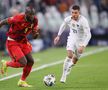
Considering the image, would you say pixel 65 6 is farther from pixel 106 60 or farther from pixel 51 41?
pixel 106 60

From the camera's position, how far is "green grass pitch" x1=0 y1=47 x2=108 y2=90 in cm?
1575

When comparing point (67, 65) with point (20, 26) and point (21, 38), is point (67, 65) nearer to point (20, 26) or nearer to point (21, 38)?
point (21, 38)

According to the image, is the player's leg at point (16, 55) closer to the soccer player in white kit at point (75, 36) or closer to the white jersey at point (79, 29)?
the soccer player in white kit at point (75, 36)

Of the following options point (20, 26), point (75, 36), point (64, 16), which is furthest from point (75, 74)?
point (64, 16)

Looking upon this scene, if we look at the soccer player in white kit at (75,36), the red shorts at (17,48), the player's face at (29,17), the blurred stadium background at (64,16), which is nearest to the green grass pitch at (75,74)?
the soccer player in white kit at (75,36)

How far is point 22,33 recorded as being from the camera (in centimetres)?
1574

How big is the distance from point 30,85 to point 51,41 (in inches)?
649

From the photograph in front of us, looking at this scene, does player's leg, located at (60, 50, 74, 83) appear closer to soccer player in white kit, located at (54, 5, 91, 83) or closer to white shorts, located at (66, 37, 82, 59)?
soccer player in white kit, located at (54, 5, 91, 83)

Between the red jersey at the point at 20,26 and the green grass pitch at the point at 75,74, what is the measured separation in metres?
1.30

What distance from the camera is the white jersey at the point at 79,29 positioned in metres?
16.5

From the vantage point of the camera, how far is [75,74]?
1908 cm

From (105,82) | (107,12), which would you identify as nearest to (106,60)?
(105,82)

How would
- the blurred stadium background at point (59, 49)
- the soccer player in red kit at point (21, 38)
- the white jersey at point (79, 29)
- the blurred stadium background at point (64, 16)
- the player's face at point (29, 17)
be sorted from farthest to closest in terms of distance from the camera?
the blurred stadium background at point (64, 16) < the blurred stadium background at point (59, 49) < the white jersey at point (79, 29) < the soccer player in red kit at point (21, 38) < the player's face at point (29, 17)

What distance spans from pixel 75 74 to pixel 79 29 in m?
2.41
